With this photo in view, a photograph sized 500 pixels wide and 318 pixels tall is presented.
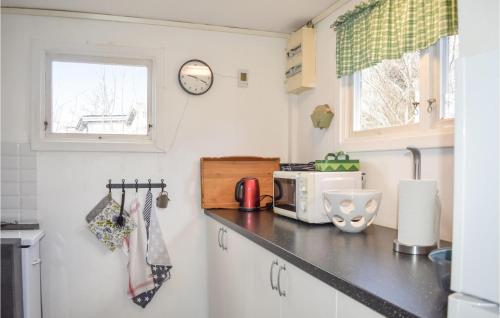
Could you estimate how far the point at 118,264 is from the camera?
248 centimetres

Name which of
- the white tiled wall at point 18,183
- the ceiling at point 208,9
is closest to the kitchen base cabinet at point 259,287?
the white tiled wall at point 18,183

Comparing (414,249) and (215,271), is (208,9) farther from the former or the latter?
(414,249)

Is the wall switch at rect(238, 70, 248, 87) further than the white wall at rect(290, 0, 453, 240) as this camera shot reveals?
Yes

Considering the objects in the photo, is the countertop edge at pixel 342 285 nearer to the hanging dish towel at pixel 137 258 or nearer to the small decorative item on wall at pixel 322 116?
the small decorative item on wall at pixel 322 116

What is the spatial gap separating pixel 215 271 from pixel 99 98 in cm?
142

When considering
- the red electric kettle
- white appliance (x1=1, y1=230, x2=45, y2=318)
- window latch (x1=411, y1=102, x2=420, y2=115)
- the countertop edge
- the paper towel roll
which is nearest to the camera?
the countertop edge

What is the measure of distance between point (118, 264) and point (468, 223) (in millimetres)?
2310

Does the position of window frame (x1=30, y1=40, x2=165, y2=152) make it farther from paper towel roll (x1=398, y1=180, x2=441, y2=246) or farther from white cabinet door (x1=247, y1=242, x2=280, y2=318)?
paper towel roll (x1=398, y1=180, x2=441, y2=246)

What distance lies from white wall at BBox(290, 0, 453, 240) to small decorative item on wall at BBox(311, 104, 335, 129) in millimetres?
38

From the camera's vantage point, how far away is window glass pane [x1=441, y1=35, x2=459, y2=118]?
1592 mm

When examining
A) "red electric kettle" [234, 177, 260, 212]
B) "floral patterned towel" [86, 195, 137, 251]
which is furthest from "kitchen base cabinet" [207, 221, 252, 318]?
"floral patterned towel" [86, 195, 137, 251]

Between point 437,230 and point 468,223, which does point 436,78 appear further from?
point 468,223

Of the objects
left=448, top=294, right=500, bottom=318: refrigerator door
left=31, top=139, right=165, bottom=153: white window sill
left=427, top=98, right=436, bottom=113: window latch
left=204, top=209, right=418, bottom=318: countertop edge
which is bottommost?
left=204, top=209, right=418, bottom=318: countertop edge

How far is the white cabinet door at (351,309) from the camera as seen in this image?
0.90 meters
